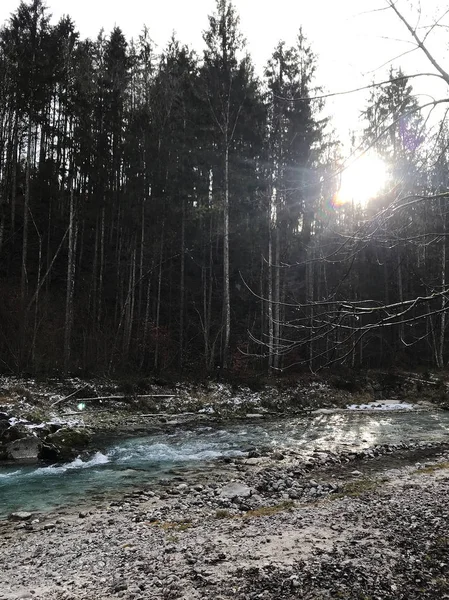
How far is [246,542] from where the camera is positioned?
4375mm

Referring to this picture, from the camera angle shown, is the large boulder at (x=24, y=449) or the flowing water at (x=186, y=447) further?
the large boulder at (x=24, y=449)

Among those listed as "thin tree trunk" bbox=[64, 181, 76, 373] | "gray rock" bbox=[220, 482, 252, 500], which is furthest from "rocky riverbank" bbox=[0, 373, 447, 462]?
"gray rock" bbox=[220, 482, 252, 500]

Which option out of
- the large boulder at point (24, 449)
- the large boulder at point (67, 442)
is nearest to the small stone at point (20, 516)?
the large boulder at point (67, 442)

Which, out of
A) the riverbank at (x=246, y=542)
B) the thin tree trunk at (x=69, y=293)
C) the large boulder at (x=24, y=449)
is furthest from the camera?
the thin tree trunk at (x=69, y=293)

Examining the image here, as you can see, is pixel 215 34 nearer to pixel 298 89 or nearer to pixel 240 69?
pixel 240 69

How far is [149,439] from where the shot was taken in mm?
10680

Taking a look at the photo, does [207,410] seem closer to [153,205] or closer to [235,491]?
[235,491]

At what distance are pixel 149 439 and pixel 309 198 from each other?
8110mm

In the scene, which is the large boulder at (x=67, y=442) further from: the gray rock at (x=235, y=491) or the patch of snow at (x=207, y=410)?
the patch of snow at (x=207, y=410)

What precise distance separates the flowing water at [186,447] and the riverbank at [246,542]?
838 millimetres

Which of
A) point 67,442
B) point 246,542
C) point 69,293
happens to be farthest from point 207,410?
point 246,542

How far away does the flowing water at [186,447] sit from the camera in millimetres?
6824

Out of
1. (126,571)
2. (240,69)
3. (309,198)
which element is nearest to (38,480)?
(126,571)

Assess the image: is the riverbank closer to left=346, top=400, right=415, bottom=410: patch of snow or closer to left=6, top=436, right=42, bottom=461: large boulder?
left=6, top=436, right=42, bottom=461: large boulder
